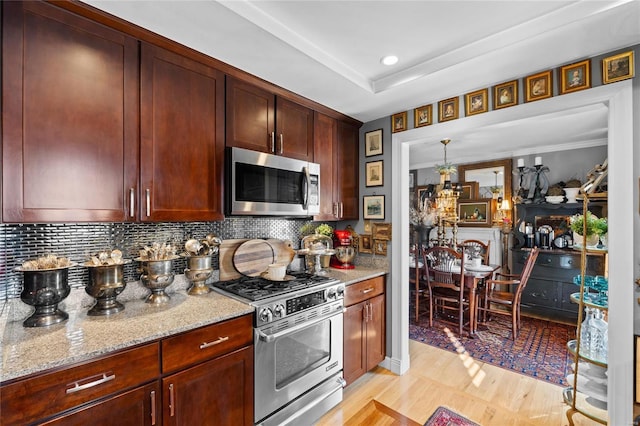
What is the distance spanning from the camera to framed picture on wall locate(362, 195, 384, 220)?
9.24 feet

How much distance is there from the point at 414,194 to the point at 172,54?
5122 mm

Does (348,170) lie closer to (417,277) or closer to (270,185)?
(270,185)

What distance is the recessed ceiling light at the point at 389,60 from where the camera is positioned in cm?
195

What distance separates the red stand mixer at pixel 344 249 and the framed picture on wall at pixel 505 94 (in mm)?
1647

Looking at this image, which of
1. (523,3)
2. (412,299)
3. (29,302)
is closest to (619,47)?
(523,3)

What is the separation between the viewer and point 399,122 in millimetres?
2693

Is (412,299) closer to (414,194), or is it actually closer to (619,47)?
(414,194)

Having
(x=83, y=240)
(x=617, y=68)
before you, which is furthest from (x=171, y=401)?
(x=617, y=68)

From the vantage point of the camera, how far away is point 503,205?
182 inches

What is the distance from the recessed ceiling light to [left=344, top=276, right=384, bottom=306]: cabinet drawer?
173cm

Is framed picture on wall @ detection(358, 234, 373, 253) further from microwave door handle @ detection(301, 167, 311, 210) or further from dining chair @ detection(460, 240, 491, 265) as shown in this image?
dining chair @ detection(460, 240, 491, 265)

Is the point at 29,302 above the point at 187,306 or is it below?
above

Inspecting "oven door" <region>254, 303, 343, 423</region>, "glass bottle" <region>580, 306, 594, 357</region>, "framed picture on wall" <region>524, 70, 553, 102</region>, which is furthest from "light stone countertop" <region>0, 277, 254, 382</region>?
"framed picture on wall" <region>524, 70, 553, 102</region>

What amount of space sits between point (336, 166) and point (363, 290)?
1.19 m
